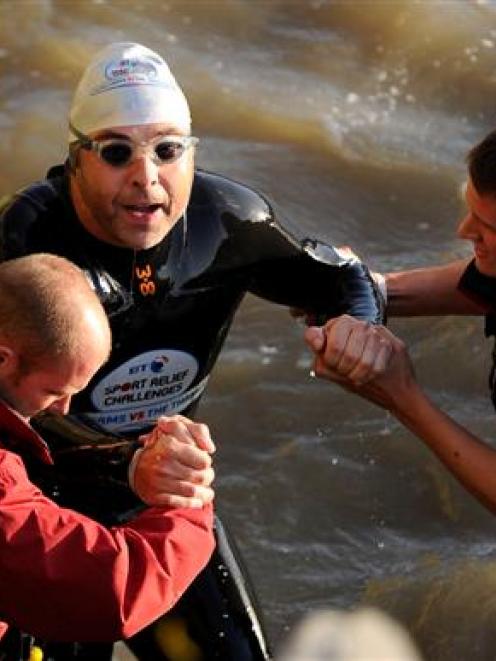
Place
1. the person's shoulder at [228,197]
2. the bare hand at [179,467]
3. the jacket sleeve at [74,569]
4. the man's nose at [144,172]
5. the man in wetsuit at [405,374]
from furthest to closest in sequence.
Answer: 1. the person's shoulder at [228,197]
2. the man in wetsuit at [405,374]
3. the man's nose at [144,172]
4. the bare hand at [179,467]
5. the jacket sleeve at [74,569]

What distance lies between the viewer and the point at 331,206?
7480 millimetres

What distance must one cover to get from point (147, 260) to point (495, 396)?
1002 millimetres

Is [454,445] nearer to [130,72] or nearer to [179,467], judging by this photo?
[179,467]

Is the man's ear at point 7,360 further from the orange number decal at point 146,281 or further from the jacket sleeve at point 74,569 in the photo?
the orange number decal at point 146,281

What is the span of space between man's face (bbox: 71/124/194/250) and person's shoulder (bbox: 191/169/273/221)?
0.24 meters

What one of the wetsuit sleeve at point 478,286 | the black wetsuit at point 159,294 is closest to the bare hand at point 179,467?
the black wetsuit at point 159,294

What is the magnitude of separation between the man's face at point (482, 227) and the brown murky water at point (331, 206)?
41.0 inches

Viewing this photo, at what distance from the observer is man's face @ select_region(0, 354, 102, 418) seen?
9.92 feet

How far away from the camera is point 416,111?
8.44m

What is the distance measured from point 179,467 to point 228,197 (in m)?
1.15

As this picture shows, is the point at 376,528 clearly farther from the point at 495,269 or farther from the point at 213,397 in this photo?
the point at 495,269

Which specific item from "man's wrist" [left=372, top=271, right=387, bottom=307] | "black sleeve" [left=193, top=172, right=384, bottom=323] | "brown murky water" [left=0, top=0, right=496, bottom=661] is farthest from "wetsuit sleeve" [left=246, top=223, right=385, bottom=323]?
"brown murky water" [left=0, top=0, right=496, bottom=661]

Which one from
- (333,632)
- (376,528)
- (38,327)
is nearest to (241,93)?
(376,528)

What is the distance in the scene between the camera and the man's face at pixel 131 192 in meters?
3.83
